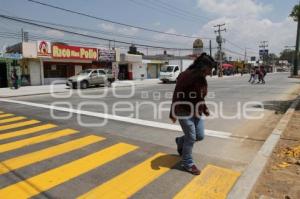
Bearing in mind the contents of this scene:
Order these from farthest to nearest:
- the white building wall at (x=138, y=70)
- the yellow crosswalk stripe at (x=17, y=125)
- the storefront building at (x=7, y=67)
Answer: the white building wall at (x=138, y=70)
the storefront building at (x=7, y=67)
the yellow crosswalk stripe at (x=17, y=125)

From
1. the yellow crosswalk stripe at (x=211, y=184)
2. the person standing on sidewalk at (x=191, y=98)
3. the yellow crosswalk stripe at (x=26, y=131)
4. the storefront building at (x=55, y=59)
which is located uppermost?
the storefront building at (x=55, y=59)

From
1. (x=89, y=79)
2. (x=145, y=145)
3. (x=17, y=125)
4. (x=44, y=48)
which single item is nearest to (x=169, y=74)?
(x=89, y=79)

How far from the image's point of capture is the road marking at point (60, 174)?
4.19 m

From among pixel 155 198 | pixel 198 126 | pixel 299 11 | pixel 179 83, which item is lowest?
pixel 155 198

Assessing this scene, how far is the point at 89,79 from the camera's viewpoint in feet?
88.2

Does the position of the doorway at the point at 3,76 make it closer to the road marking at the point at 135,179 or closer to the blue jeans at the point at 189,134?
the road marking at the point at 135,179

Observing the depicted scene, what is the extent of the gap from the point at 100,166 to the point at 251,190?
2527 millimetres

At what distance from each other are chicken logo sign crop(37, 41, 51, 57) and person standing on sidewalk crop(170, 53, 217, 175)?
91.8 feet

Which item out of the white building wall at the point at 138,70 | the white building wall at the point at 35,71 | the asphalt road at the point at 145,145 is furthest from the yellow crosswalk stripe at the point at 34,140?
the white building wall at the point at 138,70

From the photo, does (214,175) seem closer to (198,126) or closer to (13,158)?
(198,126)

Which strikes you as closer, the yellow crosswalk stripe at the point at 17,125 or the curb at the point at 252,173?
the curb at the point at 252,173

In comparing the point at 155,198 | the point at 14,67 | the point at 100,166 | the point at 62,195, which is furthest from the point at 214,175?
the point at 14,67

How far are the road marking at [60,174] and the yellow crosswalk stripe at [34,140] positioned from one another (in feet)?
5.77

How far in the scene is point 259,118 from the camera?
33.8 ft
